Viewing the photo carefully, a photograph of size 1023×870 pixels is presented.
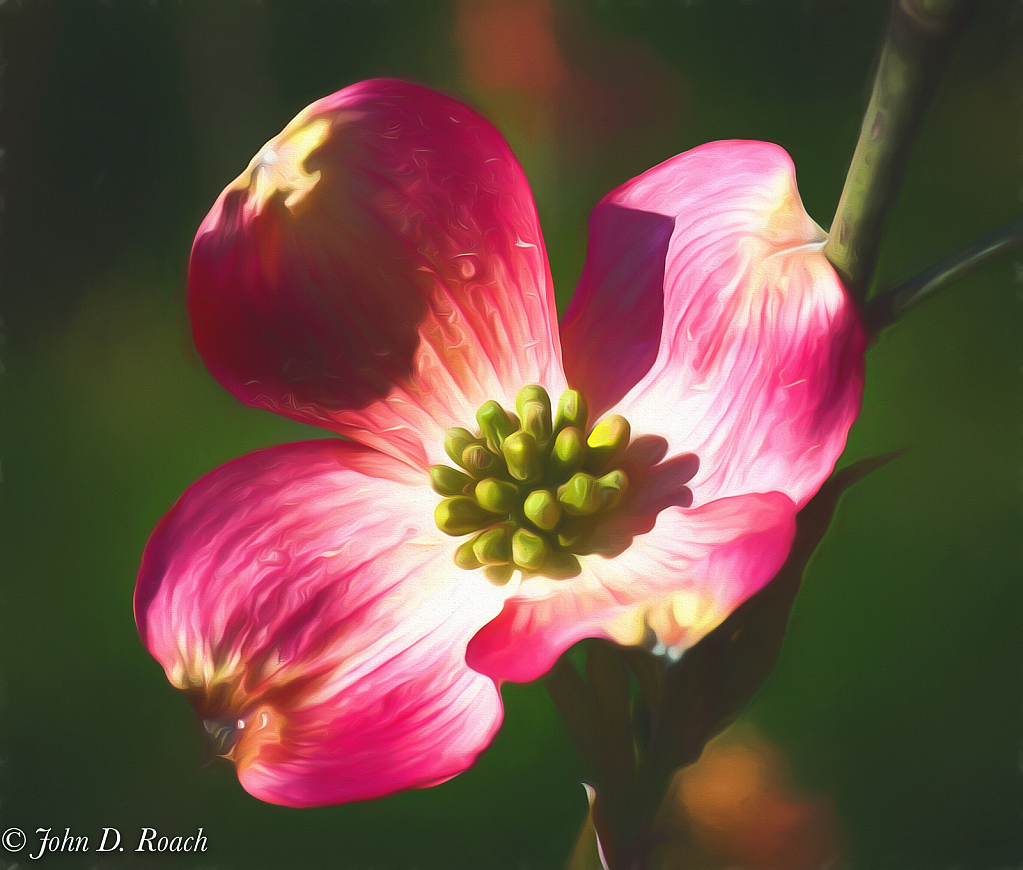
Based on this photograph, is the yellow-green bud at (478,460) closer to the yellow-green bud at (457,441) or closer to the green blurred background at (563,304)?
the yellow-green bud at (457,441)

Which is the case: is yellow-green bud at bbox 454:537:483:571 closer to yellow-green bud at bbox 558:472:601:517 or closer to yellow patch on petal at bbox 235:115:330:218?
yellow-green bud at bbox 558:472:601:517

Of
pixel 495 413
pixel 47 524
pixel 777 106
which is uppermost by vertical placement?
pixel 777 106

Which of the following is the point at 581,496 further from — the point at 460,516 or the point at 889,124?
the point at 889,124

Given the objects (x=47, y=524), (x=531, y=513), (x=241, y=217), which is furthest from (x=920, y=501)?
(x=47, y=524)

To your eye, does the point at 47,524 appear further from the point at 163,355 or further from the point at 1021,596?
the point at 1021,596

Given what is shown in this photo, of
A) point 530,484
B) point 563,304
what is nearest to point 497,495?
point 530,484
